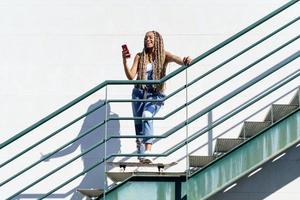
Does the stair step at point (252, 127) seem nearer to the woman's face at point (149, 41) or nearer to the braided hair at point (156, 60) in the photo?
the braided hair at point (156, 60)

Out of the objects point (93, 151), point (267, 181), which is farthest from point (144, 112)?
point (267, 181)

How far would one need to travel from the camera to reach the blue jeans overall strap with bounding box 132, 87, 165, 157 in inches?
313

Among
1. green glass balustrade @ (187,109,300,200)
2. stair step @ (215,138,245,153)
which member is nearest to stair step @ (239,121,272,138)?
stair step @ (215,138,245,153)

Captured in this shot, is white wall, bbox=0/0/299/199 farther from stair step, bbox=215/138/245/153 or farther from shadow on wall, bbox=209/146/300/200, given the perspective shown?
stair step, bbox=215/138/245/153

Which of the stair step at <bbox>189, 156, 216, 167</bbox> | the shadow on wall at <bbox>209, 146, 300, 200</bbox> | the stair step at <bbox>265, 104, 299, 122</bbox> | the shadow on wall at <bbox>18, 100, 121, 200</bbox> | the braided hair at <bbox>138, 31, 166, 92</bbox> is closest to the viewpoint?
the stair step at <bbox>189, 156, 216, 167</bbox>

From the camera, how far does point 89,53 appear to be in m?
9.39

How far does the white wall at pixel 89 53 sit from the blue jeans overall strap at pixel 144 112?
853mm

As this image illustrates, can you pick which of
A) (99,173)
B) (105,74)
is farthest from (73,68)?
(99,173)

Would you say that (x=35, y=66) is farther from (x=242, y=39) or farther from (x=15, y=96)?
(x=242, y=39)

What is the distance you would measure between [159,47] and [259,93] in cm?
162

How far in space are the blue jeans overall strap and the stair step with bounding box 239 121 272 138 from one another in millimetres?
983

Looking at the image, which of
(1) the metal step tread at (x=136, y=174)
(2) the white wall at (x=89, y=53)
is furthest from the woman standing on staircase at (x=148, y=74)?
(2) the white wall at (x=89, y=53)

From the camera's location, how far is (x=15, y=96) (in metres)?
9.29

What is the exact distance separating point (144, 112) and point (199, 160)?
2.65 ft
